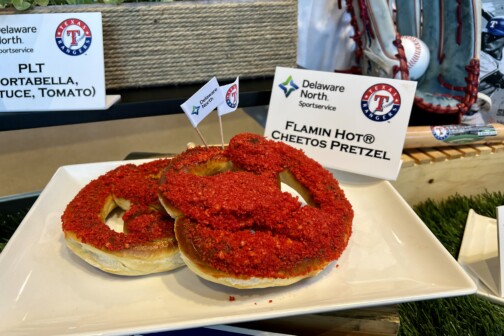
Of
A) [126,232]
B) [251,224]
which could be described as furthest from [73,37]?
[251,224]

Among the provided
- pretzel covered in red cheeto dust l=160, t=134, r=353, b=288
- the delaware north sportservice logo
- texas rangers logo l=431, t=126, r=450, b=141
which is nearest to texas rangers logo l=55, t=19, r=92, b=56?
pretzel covered in red cheeto dust l=160, t=134, r=353, b=288

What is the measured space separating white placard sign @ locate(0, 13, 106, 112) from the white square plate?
1.21 feet

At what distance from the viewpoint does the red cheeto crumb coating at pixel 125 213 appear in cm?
83

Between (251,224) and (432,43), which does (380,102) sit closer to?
(251,224)

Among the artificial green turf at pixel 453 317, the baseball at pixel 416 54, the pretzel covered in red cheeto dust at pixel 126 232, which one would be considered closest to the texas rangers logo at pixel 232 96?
the pretzel covered in red cheeto dust at pixel 126 232

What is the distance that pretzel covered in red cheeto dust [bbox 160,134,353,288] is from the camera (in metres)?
0.75

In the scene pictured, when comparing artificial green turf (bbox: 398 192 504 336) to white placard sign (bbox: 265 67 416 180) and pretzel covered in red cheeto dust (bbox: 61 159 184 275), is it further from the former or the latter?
pretzel covered in red cheeto dust (bbox: 61 159 184 275)

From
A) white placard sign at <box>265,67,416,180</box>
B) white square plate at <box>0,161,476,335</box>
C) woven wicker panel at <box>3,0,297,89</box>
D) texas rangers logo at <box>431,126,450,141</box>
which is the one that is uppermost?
woven wicker panel at <box>3,0,297,89</box>

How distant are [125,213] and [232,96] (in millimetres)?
417

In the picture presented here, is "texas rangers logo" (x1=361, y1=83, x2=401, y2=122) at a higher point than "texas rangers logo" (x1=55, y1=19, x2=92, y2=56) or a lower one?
lower

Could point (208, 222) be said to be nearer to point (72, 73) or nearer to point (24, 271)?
point (24, 271)

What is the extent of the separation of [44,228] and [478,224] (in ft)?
4.32

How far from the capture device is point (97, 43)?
111 centimetres

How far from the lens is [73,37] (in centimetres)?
109
